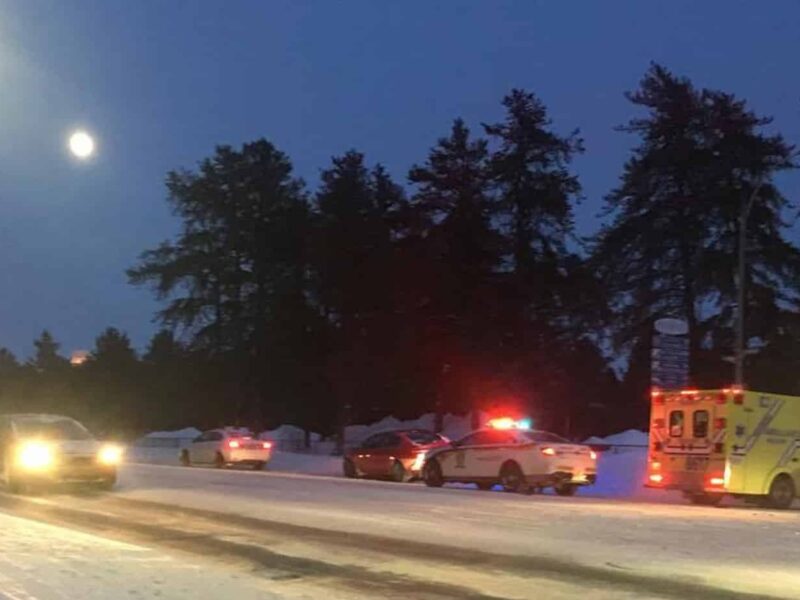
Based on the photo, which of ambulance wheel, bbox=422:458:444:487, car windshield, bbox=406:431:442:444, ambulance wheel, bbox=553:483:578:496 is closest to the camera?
ambulance wheel, bbox=553:483:578:496

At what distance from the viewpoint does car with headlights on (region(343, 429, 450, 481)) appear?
31.2 meters

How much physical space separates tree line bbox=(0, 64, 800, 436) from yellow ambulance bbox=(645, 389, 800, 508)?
24.3 meters

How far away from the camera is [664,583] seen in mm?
11742

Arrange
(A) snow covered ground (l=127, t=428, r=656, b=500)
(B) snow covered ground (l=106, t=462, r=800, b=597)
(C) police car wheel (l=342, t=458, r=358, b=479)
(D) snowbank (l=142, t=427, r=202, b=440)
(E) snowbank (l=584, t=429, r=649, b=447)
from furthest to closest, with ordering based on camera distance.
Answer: (D) snowbank (l=142, t=427, r=202, b=440)
(E) snowbank (l=584, t=429, r=649, b=447)
(C) police car wheel (l=342, t=458, r=358, b=479)
(A) snow covered ground (l=127, t=428, r=656, b=500)
(B) snow covered ground (l=106, t=462, r=800, b=597)

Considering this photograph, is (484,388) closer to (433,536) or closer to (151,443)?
(151,443)

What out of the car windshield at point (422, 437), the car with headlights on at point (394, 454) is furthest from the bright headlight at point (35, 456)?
the car windshield at point (422, 437)

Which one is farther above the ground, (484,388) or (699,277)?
(699,277)

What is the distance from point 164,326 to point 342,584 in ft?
205

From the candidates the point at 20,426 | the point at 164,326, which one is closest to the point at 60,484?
the point at 20,426

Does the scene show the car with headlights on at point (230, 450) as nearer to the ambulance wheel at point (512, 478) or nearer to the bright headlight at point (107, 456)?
the ambulance wheel at point (512, 478)

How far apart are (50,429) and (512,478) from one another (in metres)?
9.87

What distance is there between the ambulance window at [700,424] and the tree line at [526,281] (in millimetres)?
24750

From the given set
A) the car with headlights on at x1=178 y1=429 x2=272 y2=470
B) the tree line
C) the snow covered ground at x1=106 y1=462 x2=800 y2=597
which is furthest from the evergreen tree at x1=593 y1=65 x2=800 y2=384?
the snow covered ground at x1=106 y1=462 x2=800 y2=597

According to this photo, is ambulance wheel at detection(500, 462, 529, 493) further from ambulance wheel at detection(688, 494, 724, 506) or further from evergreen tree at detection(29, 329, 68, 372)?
evergreen tree at detection(29, 329, 68, 372)
